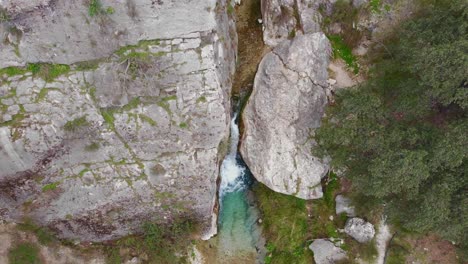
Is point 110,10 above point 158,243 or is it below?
above

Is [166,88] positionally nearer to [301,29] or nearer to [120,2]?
[120,2]

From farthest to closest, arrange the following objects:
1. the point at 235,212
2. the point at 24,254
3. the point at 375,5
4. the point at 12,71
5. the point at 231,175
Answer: the point at 231,175 < the point at 235,212 < the point at 24,254 < the point at 375,5 < the point at 12,71

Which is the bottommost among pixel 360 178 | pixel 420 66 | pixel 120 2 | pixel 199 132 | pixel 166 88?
pixel 360 178

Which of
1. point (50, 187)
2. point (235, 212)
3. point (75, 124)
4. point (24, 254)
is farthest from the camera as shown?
point (235, 212)

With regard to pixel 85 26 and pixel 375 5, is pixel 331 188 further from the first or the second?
pixel 85 26

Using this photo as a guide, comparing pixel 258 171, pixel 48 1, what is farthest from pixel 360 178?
pixel 48 1

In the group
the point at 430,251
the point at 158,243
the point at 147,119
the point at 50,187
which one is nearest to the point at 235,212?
the point at 158,243
